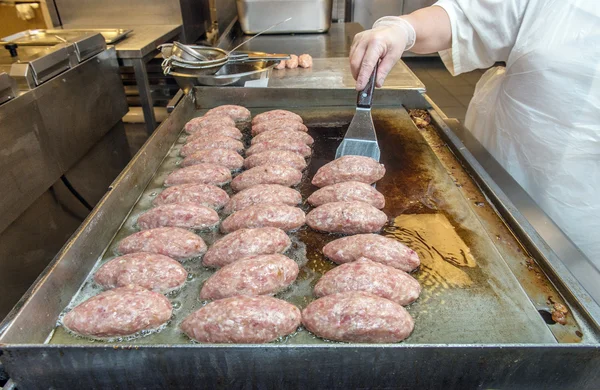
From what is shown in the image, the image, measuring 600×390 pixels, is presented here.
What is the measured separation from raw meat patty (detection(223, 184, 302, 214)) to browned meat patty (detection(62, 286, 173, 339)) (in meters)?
0.64

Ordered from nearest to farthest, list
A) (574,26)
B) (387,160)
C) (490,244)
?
(490,244) → (574,26) → (387,160)

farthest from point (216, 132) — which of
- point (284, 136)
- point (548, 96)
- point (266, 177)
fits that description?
point (548, 96)

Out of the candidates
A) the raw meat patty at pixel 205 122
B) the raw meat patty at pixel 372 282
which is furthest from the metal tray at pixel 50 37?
the raw meat patty at pixel 372 282

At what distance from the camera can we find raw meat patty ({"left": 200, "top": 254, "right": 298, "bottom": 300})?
140cm

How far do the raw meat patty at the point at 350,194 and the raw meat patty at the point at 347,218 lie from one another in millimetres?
92

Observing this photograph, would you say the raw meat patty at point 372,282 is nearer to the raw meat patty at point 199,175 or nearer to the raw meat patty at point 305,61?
the raw meat patty at point 199,175

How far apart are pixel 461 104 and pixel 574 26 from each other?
4910 millimetres

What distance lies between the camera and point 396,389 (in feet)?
3.74

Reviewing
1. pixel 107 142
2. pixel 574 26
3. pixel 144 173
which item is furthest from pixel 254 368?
pixel 107 142

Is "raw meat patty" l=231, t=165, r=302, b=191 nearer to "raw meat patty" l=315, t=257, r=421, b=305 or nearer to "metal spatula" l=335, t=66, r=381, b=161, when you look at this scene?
"metal spatula" l=335, t=66, r=381, b=161

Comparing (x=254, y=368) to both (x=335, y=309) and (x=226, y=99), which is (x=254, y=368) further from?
(x=226, y=99)

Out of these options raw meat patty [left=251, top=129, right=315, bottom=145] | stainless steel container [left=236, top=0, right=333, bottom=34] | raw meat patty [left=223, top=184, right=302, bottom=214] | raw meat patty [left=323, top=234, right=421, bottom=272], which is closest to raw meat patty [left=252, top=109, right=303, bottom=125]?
raw meat patty [left=251, top=129, right=315, bottom=145]

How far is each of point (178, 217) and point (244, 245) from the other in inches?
14.5

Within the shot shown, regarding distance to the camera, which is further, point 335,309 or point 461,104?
point 461,104
